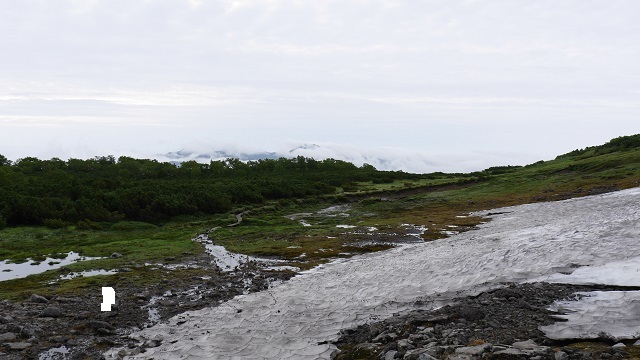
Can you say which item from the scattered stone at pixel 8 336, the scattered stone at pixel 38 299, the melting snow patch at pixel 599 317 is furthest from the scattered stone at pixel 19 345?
the melting snow patch at pixel 599 317

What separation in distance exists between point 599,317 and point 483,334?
3949 millimetres

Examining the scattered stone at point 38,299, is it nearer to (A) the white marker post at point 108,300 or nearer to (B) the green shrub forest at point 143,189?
(A) the white marker post at point 108,300

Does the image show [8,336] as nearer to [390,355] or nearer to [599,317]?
[390,355]

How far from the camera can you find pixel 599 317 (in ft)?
50.9

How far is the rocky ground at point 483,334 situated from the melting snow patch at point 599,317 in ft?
1.21

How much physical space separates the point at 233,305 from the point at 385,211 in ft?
155

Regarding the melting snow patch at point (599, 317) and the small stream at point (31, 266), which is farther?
the small stream at point (31, 266)

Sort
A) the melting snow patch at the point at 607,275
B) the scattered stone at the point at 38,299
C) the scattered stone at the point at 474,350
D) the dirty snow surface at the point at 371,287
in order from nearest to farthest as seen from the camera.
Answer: the scattered stone at the point at 474,350, the dirty snow surface at the point at 371,287, the melting snow patch at the point at 607,275, the scattered stone at the point at 38,299

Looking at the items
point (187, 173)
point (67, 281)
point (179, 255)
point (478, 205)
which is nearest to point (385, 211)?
point (478, 205)

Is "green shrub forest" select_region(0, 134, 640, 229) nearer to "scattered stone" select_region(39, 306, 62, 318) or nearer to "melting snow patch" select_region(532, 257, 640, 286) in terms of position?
"scattered stone" select_region(39, 306, 62, 318)

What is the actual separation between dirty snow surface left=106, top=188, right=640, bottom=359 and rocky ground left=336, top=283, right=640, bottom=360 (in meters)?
1.68

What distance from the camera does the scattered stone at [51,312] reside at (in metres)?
22.5

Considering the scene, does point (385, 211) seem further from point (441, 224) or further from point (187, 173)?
point (187, 173)

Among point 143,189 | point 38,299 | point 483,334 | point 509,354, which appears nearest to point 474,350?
point 509,354
